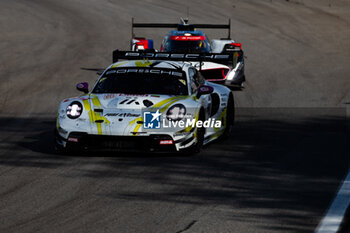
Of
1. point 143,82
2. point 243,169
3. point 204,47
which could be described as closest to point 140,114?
point 143,82

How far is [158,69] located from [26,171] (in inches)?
118

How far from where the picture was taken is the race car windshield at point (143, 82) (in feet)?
36.1

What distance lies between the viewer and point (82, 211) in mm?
7266

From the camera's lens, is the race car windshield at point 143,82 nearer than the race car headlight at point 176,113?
No

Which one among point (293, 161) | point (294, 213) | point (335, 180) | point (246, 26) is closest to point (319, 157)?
point (293, 161)

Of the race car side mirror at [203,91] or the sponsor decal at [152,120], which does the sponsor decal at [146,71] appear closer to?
the race car side mirror at [203,91]

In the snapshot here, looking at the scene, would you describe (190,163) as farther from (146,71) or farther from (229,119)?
(229,119)

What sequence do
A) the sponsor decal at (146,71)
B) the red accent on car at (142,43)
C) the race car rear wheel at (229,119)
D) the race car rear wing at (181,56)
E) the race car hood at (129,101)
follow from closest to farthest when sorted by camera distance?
1. the race car hood at (129,101)
2. the sponsor decal at (146,71)
3. the race car rear wheel at (229,119)
4. the race car rear wing at (181,56)
5. the red accent on car at (142,43)

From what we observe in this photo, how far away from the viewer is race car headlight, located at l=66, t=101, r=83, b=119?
10.3 meters

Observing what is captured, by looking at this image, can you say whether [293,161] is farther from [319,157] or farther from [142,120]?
[142,120]

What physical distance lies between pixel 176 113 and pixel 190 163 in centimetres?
79

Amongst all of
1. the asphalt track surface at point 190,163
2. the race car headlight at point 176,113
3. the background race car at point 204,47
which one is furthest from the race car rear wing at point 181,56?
the race car headlight at point 176,113

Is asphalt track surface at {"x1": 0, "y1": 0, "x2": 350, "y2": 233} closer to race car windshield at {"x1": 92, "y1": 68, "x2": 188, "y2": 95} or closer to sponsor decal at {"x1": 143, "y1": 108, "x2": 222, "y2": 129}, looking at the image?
sponsor decal at {"x1": 143, "y1": 108, "x2": 222, "y2": 129}

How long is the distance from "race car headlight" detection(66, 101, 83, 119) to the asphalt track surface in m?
0.54
